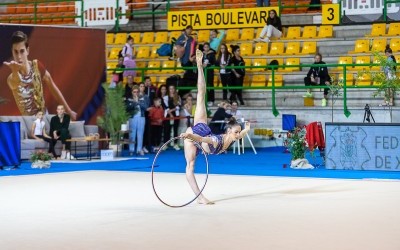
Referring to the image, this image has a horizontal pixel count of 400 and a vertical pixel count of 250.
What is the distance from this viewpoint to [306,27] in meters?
27.9

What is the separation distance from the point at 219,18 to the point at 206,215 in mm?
17326

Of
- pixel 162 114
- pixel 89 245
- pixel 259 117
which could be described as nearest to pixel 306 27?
pixel 259 117

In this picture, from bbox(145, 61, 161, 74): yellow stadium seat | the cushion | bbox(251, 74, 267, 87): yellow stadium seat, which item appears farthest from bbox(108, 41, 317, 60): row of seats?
the cushion

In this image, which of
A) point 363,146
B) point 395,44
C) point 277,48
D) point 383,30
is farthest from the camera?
point 277,48

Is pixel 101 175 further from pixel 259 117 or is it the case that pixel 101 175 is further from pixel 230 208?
pixel 259 117

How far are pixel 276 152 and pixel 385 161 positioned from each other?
6490 millimetres

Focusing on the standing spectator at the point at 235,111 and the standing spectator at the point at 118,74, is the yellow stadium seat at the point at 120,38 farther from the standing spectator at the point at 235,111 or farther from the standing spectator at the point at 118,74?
the standing spectator at the point at 235,111

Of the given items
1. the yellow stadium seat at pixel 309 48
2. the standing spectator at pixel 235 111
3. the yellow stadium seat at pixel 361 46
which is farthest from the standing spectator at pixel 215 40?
the yellow stadium seat at pixel 361 46

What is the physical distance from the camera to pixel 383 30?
2655 centimetres

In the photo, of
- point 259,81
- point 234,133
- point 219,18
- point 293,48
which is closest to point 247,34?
point 219,18

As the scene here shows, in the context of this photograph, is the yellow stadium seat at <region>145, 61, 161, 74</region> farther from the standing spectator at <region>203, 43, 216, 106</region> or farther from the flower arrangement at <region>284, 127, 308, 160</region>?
the flower arrangement at <region>284, 127, 308, 160</region>

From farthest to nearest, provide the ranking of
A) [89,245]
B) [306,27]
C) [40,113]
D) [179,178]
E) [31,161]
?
[306,27]
[40,113]
[31,161]
[179,178]
[89,245]

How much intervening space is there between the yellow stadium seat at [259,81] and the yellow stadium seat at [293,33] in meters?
1.87

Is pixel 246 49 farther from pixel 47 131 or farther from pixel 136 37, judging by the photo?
pixel 47 131
